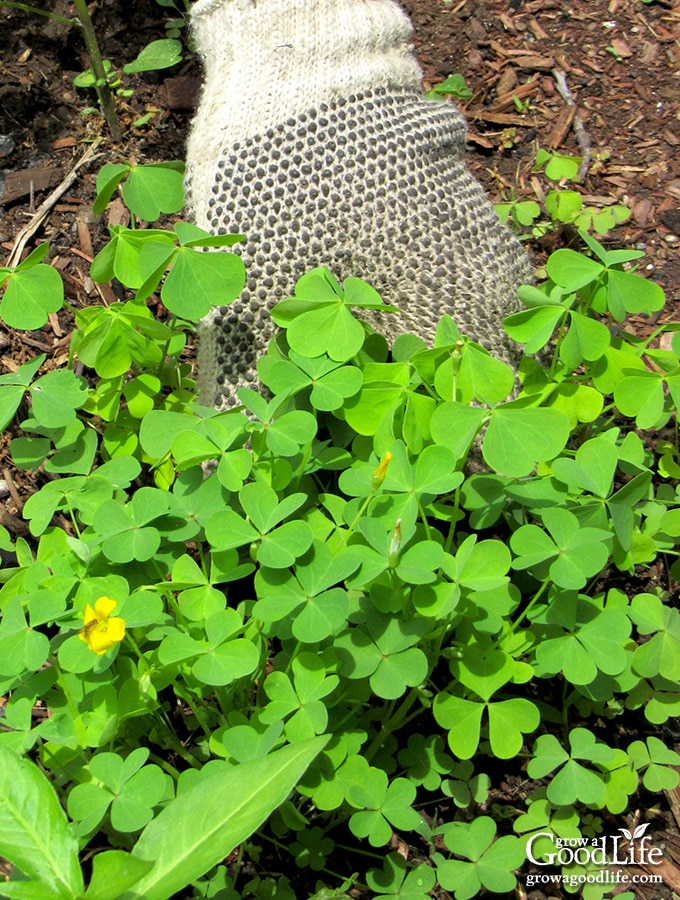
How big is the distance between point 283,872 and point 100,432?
3.66 ft

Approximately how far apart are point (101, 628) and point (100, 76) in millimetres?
2002

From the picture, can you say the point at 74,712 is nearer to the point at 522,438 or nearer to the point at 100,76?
the point at 522,438

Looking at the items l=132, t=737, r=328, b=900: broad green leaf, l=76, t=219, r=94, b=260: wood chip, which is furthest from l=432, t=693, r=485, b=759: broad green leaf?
l=76, t=219, r=94, b=260: wood chip

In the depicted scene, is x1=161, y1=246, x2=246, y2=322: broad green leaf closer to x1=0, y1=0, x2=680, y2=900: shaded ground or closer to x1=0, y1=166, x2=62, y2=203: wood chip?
x1=0, y1=0, x2=680, y2=900: shaded ground

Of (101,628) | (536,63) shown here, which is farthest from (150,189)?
(536,63)

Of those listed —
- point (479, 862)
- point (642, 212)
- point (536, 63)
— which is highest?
point (536, 63)

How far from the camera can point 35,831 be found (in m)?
1.11

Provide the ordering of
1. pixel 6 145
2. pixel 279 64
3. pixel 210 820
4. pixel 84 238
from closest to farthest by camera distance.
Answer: pixel 210 820 → pixel 279 64 → pixel 84 238 → pixel 6 145

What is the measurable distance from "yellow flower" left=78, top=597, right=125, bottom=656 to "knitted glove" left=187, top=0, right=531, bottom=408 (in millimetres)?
824

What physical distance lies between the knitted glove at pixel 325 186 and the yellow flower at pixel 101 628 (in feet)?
2.70

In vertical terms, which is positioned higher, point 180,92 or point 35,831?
point 180,92

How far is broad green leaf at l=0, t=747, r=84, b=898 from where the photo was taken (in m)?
1.08

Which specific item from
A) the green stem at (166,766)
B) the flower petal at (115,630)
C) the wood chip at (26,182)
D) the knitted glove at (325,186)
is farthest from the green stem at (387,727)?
the wood chip at (26,182)

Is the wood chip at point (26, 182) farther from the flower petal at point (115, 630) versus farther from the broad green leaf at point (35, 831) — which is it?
the broad green leaf at point (35, 831)
